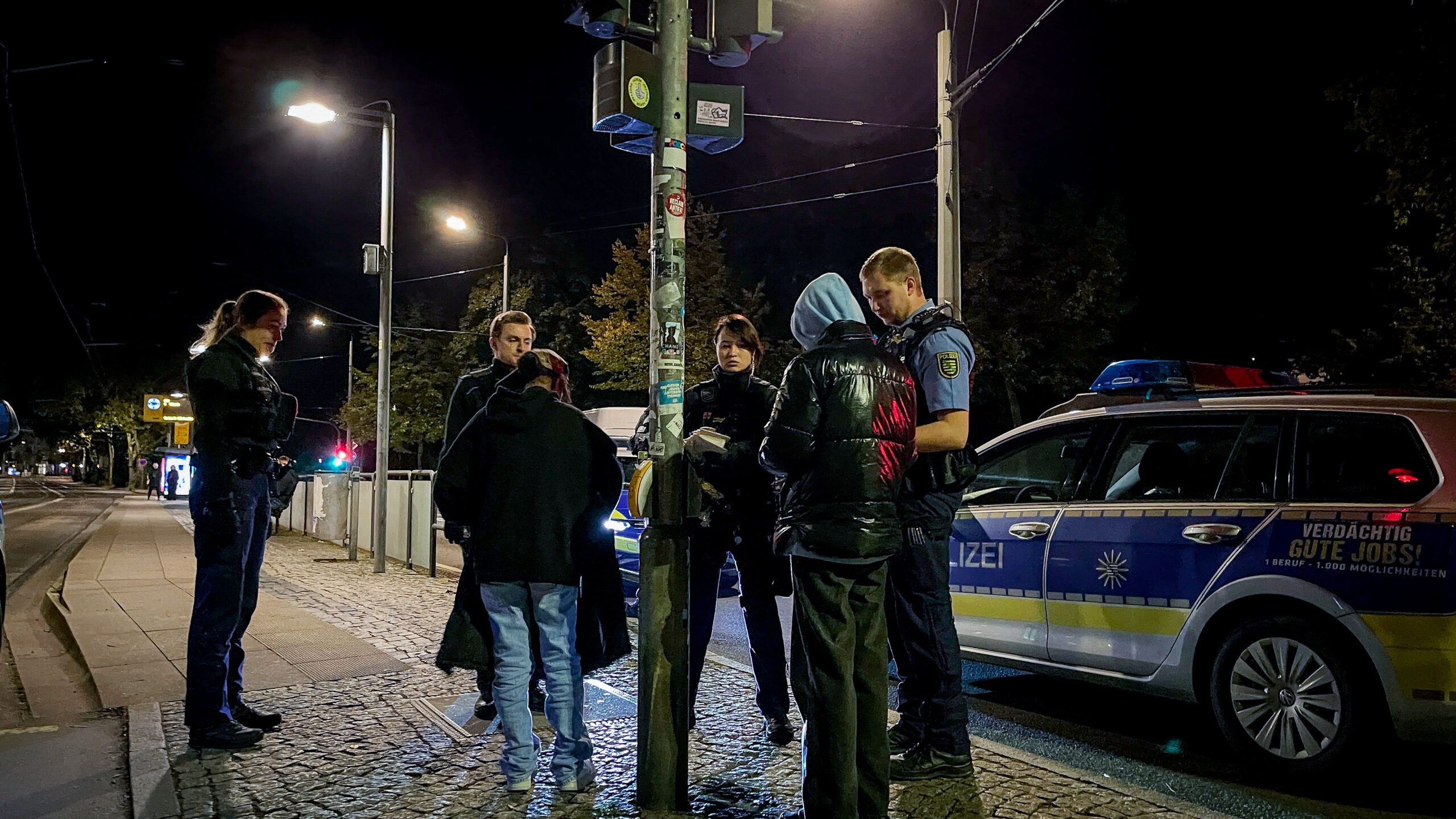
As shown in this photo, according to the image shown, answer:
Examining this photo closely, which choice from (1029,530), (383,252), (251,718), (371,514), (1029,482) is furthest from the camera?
(371,514)

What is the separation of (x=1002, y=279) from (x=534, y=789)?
25.1 m

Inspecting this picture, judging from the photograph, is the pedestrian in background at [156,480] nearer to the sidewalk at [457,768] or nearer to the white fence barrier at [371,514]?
the white fence barrier at [371,514]

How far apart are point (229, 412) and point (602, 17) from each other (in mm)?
2432

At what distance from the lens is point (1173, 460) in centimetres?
507

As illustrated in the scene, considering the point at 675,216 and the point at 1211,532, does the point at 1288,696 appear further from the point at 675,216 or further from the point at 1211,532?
the point at 675,216

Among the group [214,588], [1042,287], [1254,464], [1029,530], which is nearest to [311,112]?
[214,588]

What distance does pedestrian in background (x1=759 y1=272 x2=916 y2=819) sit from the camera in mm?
3322

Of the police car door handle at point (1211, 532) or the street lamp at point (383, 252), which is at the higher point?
the street lamp at point (383, 252)

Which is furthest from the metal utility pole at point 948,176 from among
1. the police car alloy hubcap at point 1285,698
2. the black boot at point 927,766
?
the black boot at point 927,766

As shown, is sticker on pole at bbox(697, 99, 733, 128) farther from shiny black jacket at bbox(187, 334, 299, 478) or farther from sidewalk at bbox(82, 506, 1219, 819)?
sidewalk at bbox(82, 506, 1219, 819)

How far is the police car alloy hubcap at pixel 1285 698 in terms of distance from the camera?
4.21 meters

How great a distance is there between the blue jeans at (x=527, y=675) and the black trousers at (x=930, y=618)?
1375 millimetres

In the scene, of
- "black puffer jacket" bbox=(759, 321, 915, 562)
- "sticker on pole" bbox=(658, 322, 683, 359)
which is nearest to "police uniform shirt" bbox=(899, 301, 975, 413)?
"black puffer jacket" bbox=(759, 321, 915, 562)

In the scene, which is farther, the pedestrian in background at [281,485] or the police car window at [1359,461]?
the pedestrian in background at [281,485]
